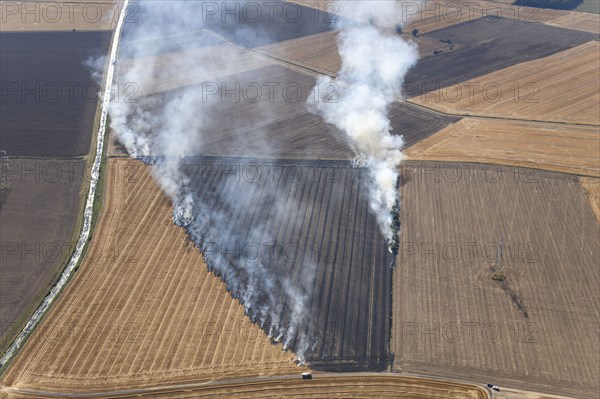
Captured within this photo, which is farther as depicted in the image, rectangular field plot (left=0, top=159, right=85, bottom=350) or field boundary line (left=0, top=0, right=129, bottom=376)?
rectangular field plot (left=0, top=159, right=85, bottom=350)

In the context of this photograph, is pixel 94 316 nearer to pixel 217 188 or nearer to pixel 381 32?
pixel 217 188

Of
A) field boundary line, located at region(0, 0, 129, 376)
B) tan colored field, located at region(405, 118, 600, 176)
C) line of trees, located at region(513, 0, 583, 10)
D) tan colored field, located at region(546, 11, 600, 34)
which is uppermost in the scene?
line of trees, located at region(513, 0, 583, 10)

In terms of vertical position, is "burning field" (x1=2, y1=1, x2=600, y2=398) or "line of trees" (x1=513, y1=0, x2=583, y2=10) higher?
"line of trees" (x1=513, y1=0, x2=583, y2=10)

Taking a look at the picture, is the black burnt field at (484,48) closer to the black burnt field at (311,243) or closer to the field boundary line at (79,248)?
the black burnt field at (311,243)

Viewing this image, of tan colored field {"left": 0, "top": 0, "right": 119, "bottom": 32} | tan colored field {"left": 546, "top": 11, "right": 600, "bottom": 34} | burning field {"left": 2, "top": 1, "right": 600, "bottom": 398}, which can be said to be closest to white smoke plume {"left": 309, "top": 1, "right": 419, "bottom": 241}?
burning field {"left": 2, "top": 1, "right": 600, "bottom": 398}

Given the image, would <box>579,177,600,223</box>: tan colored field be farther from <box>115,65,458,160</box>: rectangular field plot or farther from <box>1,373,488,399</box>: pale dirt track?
<box>1,373,488,399</box>: pale dirt track

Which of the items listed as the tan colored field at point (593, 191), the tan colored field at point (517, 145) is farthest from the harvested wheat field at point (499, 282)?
the tan colored field at point (517, 145)
